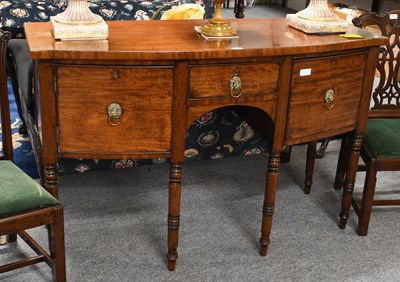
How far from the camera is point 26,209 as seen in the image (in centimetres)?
186

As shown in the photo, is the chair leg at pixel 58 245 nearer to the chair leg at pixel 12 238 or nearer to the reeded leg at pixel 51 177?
the reeded leg at pixel 51 177

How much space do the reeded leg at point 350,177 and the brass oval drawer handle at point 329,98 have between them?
0.89 ft

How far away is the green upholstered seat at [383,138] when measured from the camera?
2.56 m

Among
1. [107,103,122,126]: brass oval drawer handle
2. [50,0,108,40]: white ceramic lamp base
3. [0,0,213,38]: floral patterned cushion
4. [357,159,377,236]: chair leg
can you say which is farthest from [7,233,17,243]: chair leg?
[0,0,213,38]: floral patterned cushion

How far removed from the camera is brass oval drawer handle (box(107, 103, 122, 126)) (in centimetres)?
203

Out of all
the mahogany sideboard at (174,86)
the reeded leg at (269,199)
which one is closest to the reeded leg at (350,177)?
the mahogany sideboard at (174,86)

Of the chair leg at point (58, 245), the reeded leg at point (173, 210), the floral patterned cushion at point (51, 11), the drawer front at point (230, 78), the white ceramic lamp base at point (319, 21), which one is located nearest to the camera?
the chair leg at point (58, 245)

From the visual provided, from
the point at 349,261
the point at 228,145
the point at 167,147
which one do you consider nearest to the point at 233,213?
the point at 228,145

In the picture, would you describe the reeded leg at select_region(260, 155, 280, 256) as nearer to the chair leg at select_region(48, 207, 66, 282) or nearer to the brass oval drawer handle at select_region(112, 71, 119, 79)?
the brass oval drawer handle at select_region(112, 71, 119, 79)

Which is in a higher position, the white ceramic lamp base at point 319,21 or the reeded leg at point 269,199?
the white ceramic lamp base at point 319,21

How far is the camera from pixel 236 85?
2123mm

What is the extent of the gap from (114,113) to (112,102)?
0.13 feet

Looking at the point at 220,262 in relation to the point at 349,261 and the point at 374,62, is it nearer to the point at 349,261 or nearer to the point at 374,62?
the point at 349,261

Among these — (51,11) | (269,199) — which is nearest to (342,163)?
(269,199)
